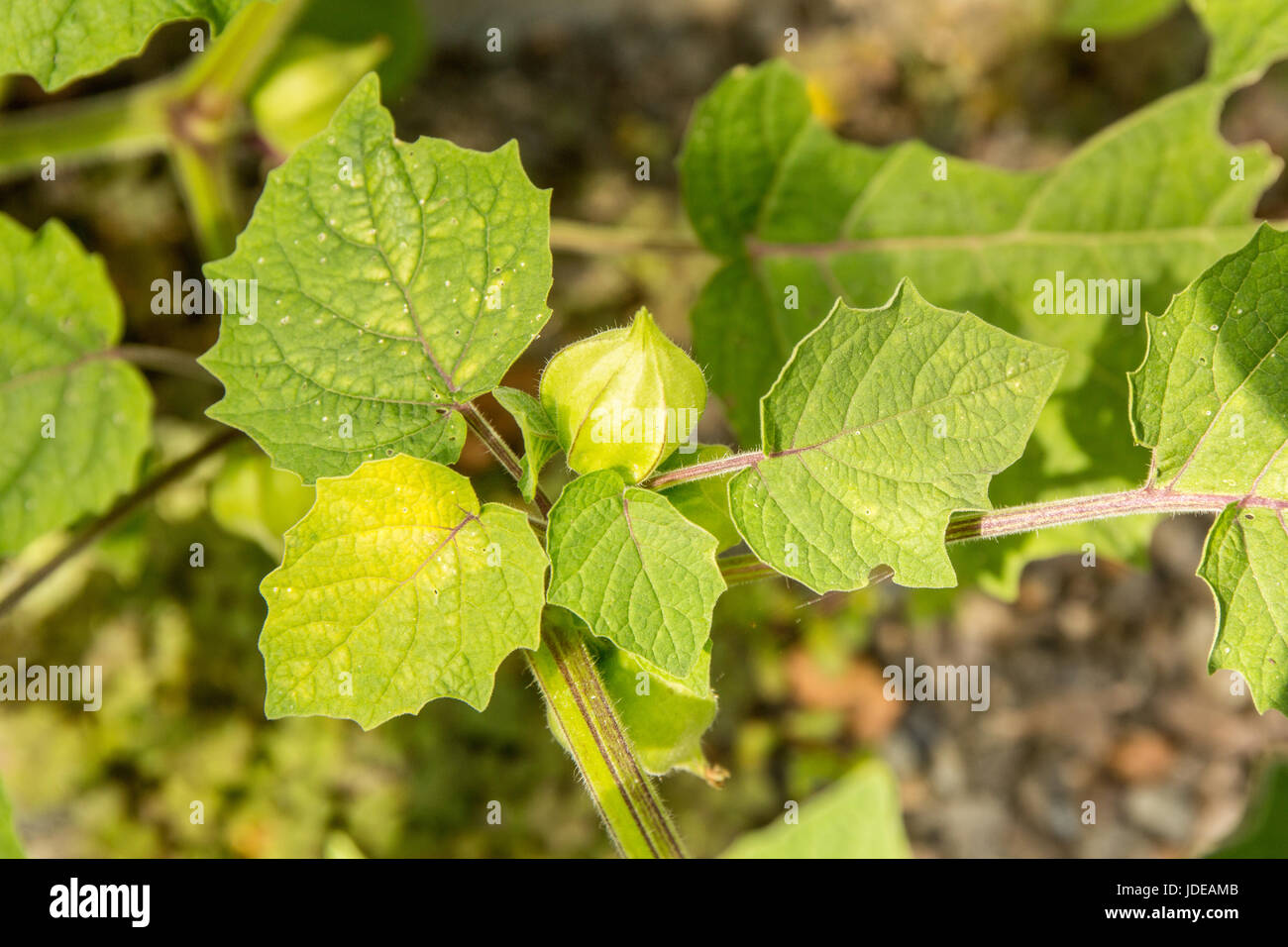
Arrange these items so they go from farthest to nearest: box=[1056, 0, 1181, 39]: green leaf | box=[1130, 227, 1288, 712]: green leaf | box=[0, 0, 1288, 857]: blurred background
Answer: box=[0, 0, 1288, 857]: blurred background
box=[1056, 0, 1181, 39]: green leaf
box=[1130, 227, 1288, 712]: green leaf

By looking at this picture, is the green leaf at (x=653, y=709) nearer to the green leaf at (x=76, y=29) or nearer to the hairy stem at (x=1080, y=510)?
the hairy stem at (x=1080, y=510)

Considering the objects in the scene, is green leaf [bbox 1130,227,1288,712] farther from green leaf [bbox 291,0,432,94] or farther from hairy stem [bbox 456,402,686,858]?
green leaf [bbox 291,0,432,94]

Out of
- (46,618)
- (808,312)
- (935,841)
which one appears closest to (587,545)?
(808,312)

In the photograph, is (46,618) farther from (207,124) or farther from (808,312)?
(808,312)

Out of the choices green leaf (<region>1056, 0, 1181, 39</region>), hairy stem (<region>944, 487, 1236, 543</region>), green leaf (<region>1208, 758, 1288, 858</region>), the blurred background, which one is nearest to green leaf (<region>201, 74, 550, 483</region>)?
hairy stem (<region>944, 487, 1236, 543</region>)


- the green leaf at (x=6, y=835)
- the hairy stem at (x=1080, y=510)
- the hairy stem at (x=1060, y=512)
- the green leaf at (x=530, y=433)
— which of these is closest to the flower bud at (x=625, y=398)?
the green leaf at (x=530, y=433)
